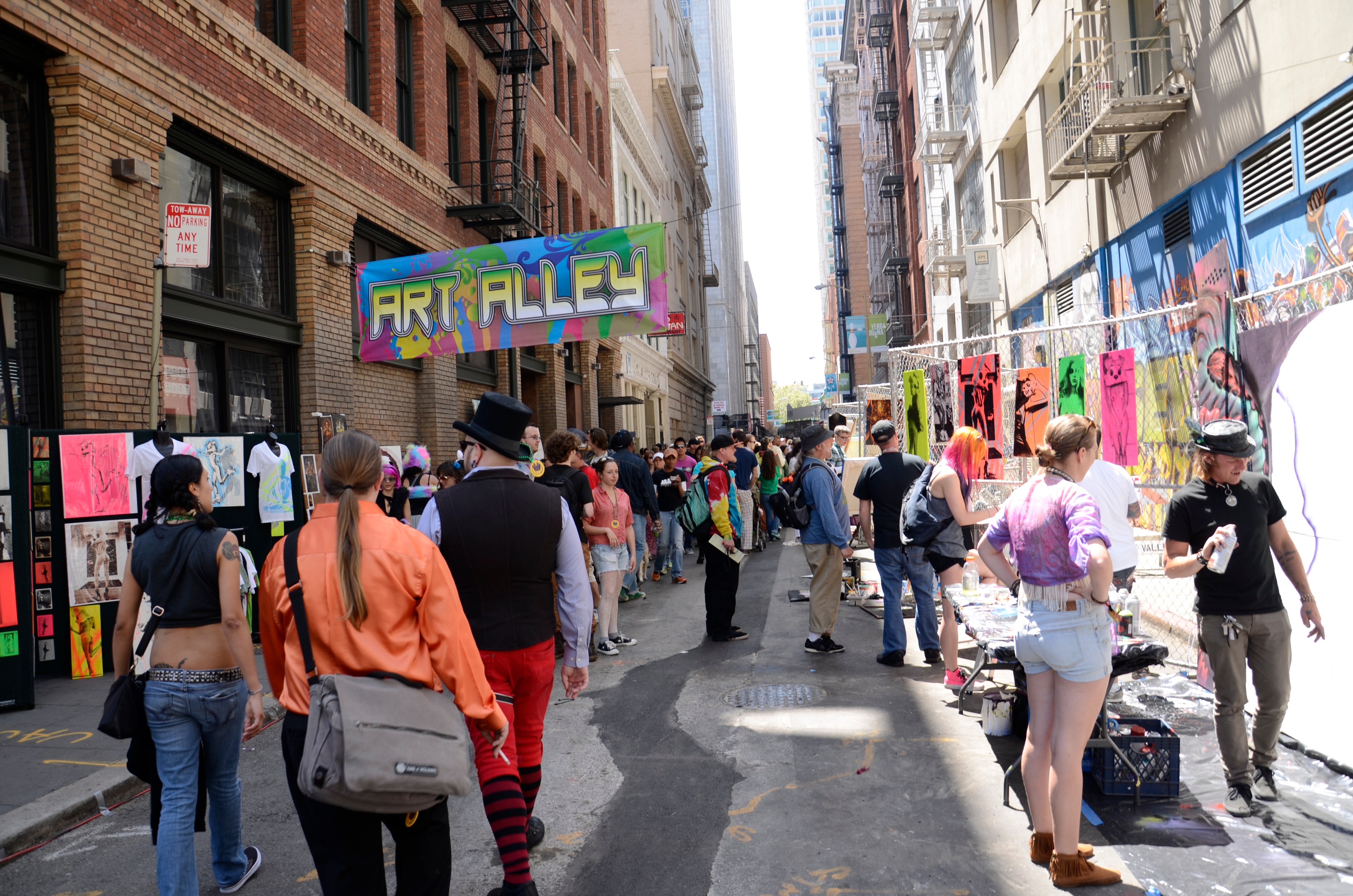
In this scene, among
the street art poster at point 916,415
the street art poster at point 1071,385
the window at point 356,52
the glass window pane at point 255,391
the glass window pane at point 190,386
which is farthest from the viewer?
the window at point 356,52

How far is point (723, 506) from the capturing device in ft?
29.8

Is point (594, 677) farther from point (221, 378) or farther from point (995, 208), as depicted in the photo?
point (995, 208)

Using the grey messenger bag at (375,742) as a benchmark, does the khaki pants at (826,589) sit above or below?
below

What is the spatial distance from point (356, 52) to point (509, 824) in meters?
13.4

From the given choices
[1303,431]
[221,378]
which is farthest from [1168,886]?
[221,378]

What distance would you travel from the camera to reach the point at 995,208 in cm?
2220

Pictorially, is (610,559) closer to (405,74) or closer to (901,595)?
(901,595)

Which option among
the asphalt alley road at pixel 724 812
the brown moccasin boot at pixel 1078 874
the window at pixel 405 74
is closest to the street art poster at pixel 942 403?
the asphalt alley road at pixel 724 812

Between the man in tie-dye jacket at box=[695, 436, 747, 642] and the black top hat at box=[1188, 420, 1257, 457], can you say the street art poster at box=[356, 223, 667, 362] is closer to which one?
the man in tie-dye jacket at box=[695, 436, 747, 642]

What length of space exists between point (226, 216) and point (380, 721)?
32.0ft

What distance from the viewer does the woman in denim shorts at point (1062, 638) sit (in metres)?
3.84

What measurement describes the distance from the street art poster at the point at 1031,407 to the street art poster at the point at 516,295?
3.61m

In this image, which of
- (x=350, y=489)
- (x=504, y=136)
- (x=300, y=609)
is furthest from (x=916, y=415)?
(x=504, y=136)

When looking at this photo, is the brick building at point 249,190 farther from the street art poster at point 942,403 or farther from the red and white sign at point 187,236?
the street art poster at point 942,403
